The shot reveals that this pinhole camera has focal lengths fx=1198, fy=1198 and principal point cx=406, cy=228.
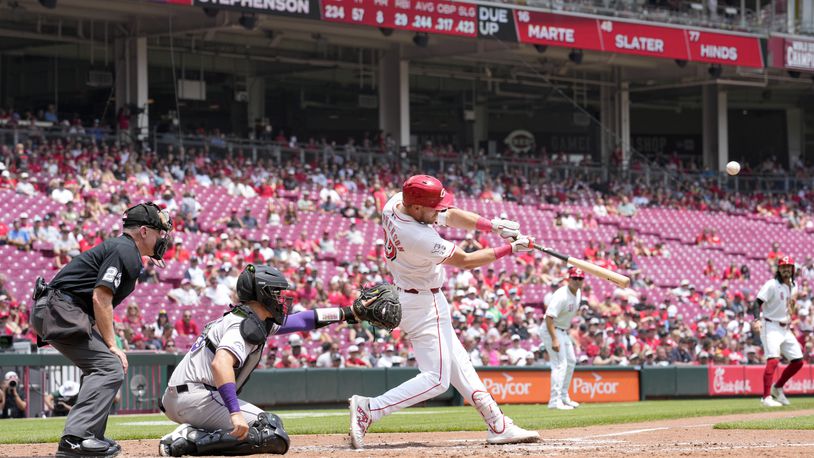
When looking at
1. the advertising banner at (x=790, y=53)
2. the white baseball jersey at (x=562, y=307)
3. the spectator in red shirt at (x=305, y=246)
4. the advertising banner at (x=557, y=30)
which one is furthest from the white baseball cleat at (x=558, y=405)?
the advertising banner at (x=790, y=53)

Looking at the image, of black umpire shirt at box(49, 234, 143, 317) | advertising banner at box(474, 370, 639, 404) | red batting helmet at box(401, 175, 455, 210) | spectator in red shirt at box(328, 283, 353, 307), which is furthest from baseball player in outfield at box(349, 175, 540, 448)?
spectator in red shirt at box(328, 283, 353, 307)

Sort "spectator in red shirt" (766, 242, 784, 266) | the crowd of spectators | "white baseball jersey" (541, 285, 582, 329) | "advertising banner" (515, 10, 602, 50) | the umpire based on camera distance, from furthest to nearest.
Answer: "advertising banner" (515, 10, 602, 50), "spectator in red shirt" (766, 242, 784, 266), the crowd of spectators, "white baseball jersey" (541, 285, 582, 329), the umpire

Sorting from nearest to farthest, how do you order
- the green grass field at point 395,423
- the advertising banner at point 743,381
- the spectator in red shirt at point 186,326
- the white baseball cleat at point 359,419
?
the white baseball cleat at point 359,419
the green grass field at point 395,423
the spectator in red shirt at point 186,326
the advertising banner at point 743,381

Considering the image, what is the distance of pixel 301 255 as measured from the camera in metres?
22.8

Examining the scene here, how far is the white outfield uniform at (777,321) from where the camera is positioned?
47.9 ft

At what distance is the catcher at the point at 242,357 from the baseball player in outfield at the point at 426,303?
55 centimetres

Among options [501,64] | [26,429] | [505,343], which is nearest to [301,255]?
[505,343]

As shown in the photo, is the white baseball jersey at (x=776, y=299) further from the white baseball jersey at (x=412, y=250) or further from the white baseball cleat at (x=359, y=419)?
the white baseball cleat at (x=359, y=419)

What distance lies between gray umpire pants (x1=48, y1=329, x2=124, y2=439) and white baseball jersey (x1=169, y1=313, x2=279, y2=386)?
0.37 meters

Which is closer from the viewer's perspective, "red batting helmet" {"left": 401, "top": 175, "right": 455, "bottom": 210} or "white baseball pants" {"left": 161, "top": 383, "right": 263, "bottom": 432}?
"white baseball pants" {"left": 161, "top": 383, "right": 263, "bottom": 432}

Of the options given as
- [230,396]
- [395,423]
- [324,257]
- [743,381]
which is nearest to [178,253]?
[324,257]

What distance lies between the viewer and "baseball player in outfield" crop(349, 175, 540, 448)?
7758mm

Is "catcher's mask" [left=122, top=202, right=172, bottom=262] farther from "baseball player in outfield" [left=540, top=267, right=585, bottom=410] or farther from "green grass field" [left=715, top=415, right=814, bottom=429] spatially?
"baseball player in outfield" [left=540, top=267, right=585, bottom=410]

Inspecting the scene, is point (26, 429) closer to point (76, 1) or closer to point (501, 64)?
point (76, 1)
